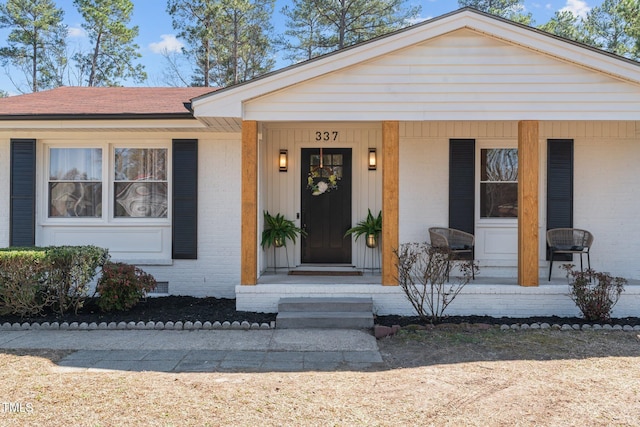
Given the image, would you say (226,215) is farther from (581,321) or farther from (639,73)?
(639,73)

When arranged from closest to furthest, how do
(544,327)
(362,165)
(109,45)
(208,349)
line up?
(208,349) < (544,327) < (362,165) < (109,45)

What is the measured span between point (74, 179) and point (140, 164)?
1170 mm

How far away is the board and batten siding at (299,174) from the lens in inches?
342

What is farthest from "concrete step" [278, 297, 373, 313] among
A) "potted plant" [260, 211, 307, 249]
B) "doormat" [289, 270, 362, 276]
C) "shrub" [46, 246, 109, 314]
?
"shrub" [46, 246, 109, 314]

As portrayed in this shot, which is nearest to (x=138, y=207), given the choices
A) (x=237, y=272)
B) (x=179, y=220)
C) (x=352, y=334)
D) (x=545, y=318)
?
(x=179, y=220)

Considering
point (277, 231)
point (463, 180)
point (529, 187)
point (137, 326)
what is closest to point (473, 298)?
point (529, 187)

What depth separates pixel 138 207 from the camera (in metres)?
8.21

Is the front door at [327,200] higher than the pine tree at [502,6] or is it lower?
lower

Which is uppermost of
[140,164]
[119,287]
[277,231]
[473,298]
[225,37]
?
[225,37]

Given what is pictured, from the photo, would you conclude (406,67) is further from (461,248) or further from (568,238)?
(568,238)

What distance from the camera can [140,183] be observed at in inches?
322

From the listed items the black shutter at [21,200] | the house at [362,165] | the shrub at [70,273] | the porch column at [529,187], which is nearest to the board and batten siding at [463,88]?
the house at [362,165]

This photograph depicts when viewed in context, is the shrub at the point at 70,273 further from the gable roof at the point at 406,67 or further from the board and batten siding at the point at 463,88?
the board and batten siding at the point at 463,88

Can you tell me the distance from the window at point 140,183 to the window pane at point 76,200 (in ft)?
1.19
